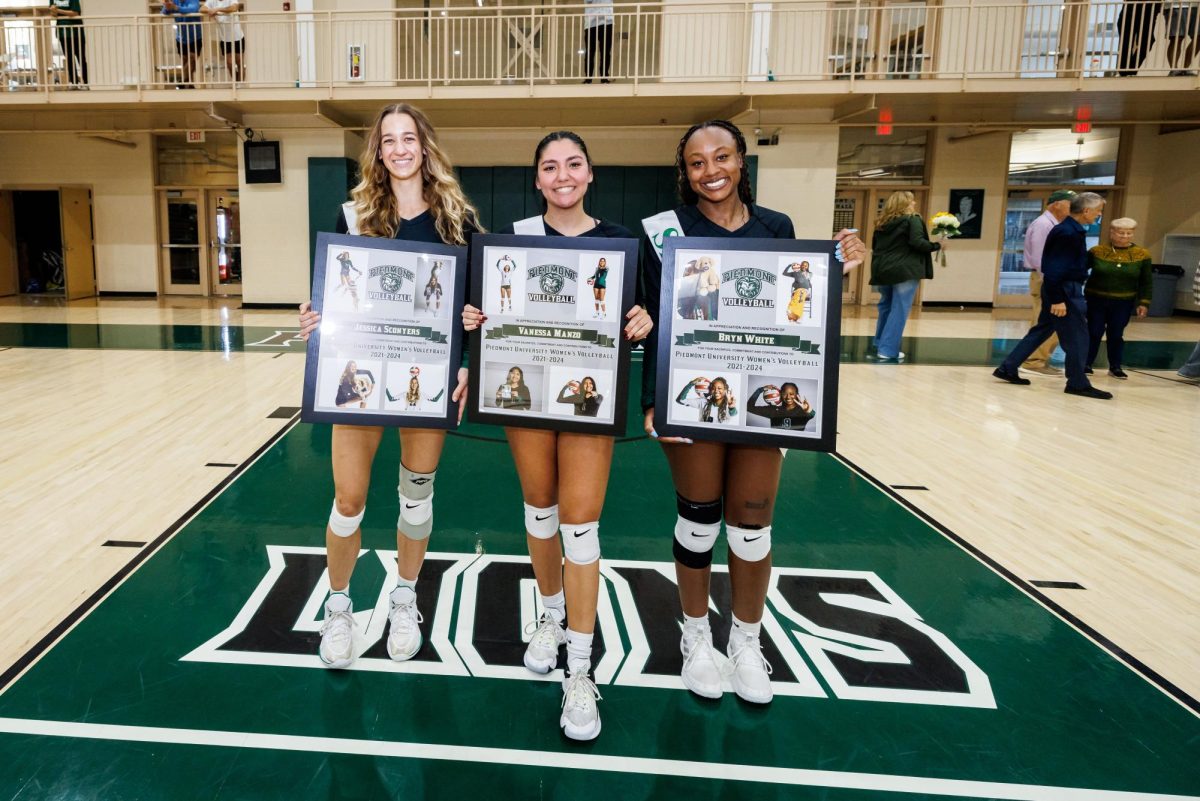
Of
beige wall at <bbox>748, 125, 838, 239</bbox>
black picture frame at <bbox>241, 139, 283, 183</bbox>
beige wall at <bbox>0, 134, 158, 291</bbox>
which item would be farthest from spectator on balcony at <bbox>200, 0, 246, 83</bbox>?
beige wall at <bbox>748, 125, 838, 239</bbox>

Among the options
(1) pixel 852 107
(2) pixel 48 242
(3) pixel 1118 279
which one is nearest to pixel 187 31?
(2) pixel 48 242

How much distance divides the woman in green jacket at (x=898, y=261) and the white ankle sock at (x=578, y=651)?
6946mm

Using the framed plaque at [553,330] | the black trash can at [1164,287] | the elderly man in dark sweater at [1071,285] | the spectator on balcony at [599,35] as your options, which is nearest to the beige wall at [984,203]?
the black trash can at [1164,287]

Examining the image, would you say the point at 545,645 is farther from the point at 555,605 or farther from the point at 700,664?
the point at 700,664

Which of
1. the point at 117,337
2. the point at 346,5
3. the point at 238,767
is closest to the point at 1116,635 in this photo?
the point at 238,767

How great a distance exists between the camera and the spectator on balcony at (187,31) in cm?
1147

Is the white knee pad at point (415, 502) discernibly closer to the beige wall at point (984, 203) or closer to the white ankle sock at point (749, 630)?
the white ankle sock at point (749, 630)

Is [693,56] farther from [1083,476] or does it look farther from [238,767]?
[238,767]

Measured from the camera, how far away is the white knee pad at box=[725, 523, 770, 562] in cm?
206

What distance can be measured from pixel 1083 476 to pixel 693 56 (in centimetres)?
909

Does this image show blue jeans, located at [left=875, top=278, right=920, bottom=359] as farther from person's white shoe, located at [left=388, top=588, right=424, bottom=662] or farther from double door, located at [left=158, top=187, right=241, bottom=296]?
double door, located at [left=158, top=187, right=241, bottom=296]

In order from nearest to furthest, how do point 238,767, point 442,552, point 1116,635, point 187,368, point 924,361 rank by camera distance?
point 238,767 < point 1116,635 < point 442,552 < point 187,368 < point 924,361

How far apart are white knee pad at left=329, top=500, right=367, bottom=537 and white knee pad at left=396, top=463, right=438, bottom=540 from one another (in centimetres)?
12

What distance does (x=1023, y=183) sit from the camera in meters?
14.2
